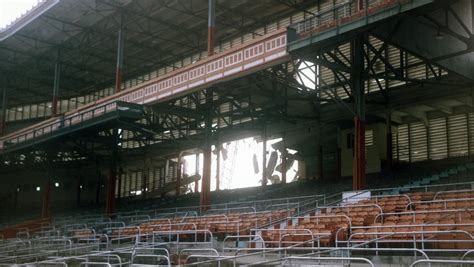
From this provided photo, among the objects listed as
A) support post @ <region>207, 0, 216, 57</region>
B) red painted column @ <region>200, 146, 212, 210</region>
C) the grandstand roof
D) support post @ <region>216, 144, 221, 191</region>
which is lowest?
red painted column @ <region>200, 146, 212, 210</region>

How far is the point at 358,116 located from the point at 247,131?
19156mm

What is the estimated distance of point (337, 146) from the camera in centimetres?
3662

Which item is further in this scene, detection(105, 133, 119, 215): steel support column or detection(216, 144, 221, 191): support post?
detection(216, 144, 221, 191): support post

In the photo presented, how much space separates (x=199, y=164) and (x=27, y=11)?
18.6 meters

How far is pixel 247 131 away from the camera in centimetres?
4253

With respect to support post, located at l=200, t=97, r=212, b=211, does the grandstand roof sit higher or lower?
higher

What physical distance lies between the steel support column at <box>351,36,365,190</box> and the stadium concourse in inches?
3.3

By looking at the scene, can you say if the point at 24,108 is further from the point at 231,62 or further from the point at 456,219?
the point at 456,219

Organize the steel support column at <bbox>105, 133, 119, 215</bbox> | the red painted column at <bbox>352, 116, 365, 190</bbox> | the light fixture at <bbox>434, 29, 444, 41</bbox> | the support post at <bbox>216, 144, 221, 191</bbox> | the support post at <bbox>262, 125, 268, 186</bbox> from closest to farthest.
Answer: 1. the light fixture at <bbox>434, 29, 444, 41</bbox>
2. the red painted column at <bbox>352, 116, 365, 190</bbox>
3. the support post at <bbox>262, 125, 268, 186</bbox>
4. the steel support column at <bbox>105, 133, 119, 215</bbox>
5. the support post at <bbox>216, 144, 221, 191</bbox>

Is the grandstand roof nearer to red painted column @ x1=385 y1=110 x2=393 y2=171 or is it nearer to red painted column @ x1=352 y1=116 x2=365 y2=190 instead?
red painted column @ x1=385 y1=110 x2=393 y2=171

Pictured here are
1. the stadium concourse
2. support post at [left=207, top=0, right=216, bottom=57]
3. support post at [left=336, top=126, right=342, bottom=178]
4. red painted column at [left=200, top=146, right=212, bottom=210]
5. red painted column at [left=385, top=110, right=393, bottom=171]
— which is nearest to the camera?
the stadium concourse

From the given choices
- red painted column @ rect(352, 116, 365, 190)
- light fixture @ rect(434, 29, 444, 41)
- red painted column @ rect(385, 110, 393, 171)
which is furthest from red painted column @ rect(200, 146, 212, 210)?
light fixture @ rect(434, 29, 444, 41)

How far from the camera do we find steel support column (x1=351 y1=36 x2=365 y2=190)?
2347 cm

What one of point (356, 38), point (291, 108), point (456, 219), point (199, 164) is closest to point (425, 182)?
point (356, 38)
